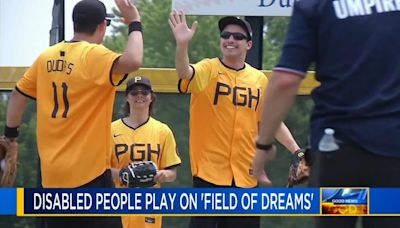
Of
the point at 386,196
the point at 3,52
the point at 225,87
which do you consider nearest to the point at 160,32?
the point at 3,52

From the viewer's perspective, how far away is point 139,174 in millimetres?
7152

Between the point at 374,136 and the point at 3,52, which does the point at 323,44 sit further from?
the point at 3,52

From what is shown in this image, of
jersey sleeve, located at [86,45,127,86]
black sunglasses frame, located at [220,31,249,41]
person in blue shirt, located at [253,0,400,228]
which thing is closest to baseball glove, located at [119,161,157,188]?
black sunglasses frame, located at [220,31,249,41]

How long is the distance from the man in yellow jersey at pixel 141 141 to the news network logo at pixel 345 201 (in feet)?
10.5

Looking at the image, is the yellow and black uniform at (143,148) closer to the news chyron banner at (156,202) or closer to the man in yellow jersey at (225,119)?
the man in yellow jersey at (225,119)

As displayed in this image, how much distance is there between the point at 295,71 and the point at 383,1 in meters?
0.48

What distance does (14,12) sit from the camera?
370 inches

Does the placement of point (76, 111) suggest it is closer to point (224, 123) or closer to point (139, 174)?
point (139, 174)

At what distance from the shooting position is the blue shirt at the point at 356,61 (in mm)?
3779

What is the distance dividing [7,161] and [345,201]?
11.0 ft

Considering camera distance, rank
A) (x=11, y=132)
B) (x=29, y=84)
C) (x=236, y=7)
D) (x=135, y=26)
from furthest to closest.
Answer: (x=236, y=7), (x=11, y=132), (x=29, y=84), (x=135, y=26)

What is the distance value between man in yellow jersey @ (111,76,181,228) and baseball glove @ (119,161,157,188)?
139mm

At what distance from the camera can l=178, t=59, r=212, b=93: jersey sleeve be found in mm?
7121

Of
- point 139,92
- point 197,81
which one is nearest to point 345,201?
point 197,81
